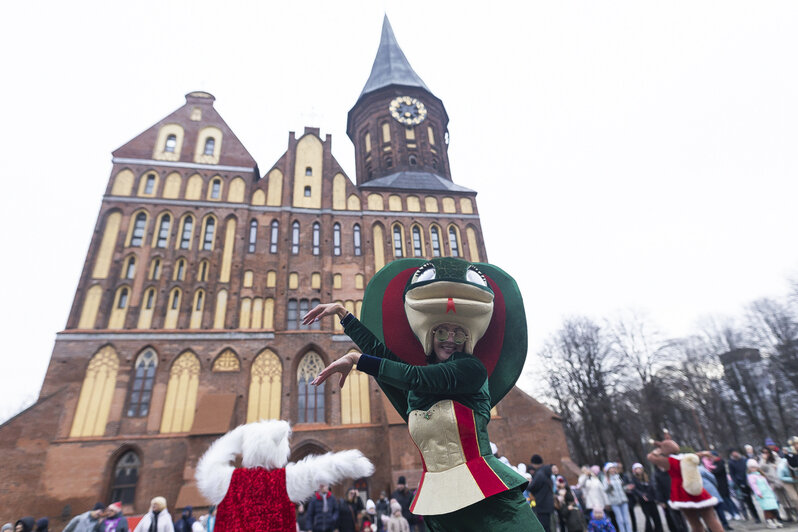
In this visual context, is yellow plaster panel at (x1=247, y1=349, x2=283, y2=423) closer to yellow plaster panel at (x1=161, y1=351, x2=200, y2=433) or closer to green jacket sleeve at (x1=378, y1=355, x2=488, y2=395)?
yellow plaster panel at (x1=161, y1=351, x2=200, y2=433)

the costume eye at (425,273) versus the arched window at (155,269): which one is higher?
the arched window at (155,269)

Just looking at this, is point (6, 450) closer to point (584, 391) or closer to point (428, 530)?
point (428, 530)

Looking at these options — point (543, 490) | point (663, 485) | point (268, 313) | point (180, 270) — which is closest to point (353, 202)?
point (268, 313)

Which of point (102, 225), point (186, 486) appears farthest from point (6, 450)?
A: point (102, 225)

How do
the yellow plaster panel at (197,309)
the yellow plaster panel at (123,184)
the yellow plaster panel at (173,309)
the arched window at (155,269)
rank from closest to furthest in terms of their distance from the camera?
the yellow plaster panel at (173,309), the yellow plaster panel at (197,309), the arched window at (155,269), the yellow plaster panel at (123,184)

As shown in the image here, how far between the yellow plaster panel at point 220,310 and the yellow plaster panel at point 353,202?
713 cm

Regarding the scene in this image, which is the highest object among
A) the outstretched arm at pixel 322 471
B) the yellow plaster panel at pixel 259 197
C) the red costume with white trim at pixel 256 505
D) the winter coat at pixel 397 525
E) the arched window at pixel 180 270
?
the yellow plaster panel at pixel 259 197

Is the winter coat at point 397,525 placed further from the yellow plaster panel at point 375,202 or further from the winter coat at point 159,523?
the yellow plaster panel at point 375,202

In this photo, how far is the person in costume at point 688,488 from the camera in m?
5.04

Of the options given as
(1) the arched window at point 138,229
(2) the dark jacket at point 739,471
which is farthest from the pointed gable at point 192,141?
(2) the dark jacket at point 739,471

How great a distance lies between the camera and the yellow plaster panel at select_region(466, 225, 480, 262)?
2081cm

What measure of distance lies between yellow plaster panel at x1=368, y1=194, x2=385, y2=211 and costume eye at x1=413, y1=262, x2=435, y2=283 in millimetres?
18832

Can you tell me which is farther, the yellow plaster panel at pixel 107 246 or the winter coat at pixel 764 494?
the yellow plaster panel at pixel 107 246

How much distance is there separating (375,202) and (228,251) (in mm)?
7370
